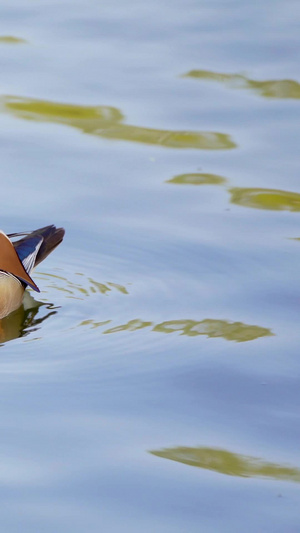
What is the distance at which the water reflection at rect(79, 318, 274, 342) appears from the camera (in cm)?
601

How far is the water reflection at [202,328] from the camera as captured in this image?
6008 mm

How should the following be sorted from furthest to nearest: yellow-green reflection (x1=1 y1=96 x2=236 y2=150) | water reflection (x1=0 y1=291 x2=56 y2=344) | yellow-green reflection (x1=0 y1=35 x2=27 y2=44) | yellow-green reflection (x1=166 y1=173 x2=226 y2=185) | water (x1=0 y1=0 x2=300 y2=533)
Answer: yellow-green reflection (x1=0 y1=35 x2=27 y2=44), yellow-green reflection (x1=1 y1=96 x2=236 y2=150), yellow-green reflection (x1=166 y1=173 x2=226 y2=185), water reflection (x1=0 y1=291 x2=56 y2=344), water (x1=0 y1=0 x2=300 y2=533)

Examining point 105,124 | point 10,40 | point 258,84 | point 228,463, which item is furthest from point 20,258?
point 10,40

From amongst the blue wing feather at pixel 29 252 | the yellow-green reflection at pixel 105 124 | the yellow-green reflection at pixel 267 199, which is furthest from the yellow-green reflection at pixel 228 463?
the yellow-green reflection at pixel 105 124

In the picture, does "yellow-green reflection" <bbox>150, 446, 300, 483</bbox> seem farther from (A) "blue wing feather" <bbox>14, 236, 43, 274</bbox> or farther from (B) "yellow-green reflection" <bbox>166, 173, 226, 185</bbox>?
(B) "yellow-green reflection" <bbox>166, 173, 226, 185</bbox>

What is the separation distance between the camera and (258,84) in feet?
32.7

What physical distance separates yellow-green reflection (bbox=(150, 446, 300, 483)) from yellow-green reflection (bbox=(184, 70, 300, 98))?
18.2ft

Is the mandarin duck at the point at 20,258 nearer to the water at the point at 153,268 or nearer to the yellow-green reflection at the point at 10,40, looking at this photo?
the water at the point at 153,268

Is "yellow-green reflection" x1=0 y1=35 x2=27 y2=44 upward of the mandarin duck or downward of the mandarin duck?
upward

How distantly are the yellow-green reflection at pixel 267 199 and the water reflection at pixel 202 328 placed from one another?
6.01ft

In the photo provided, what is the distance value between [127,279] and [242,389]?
155cm

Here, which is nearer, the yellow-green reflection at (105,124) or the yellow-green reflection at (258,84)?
the yellow-green reflection at (105,124)

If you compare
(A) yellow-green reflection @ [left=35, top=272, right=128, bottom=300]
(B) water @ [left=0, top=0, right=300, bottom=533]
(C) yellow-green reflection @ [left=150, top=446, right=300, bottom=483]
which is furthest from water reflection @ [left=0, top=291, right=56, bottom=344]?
(C) yellow-green reflection @ [left=150, top=446, right=300, bottom=483]

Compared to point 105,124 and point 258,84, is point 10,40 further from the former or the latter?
point 258,84
